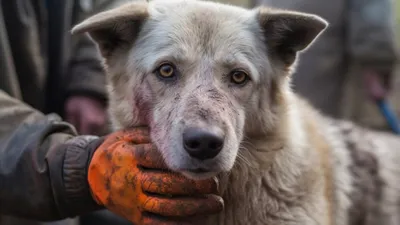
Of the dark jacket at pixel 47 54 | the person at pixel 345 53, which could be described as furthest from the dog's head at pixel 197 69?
the person at pixel 345 53

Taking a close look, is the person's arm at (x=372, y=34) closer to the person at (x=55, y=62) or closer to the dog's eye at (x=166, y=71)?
the person at (x=55, y=62)

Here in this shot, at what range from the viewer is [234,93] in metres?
2.54

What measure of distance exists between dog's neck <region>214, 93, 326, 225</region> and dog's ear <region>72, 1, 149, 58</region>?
0.65m

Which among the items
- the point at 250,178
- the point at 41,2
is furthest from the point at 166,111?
the point at 41,2

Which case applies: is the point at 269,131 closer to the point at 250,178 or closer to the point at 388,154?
the point at 250,178

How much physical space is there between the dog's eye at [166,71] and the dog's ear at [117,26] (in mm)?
257

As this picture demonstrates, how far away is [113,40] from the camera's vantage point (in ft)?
9.07

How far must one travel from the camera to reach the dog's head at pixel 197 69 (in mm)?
2346

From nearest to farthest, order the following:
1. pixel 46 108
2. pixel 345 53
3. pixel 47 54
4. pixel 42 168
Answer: pixel 42 168 → pixel 47 54 → pixel 46 108 → pixel 345 53

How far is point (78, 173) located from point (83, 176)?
0.03 m

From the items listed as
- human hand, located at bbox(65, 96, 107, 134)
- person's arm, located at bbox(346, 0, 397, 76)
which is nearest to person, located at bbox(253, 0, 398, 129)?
person's arm, located at bbox(346, 0, 397, 76)

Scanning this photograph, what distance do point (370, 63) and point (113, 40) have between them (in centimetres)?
287

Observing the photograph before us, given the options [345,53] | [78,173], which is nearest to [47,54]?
[78,173]

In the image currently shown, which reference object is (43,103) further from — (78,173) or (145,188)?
(145,188)
